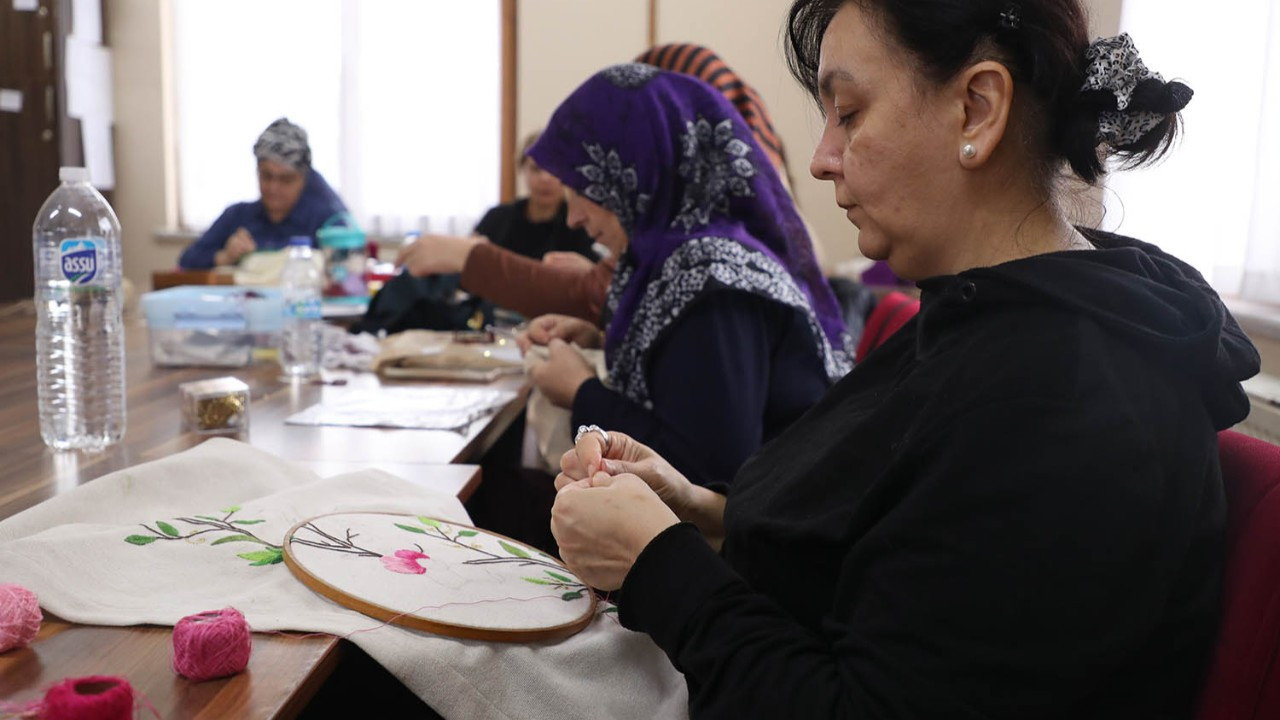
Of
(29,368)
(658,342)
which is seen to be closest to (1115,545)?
(658,342)

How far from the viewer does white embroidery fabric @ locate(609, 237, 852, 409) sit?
5.36 feet

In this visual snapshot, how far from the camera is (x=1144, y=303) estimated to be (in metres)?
0.72

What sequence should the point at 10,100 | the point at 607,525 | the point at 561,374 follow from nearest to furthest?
the point at 607,525 < the point at 561,374 < the point at 10,100

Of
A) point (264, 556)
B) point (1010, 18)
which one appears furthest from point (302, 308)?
point (1010, 18)

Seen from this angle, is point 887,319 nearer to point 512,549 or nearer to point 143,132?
point 512,549

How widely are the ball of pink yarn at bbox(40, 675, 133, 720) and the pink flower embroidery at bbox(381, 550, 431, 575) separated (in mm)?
294

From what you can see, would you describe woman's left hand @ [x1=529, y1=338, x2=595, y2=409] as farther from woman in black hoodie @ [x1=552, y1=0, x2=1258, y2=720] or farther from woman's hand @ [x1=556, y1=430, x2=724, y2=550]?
woman in black hoodie @ [x1=552, y1=0, x2=1258, y2=720]

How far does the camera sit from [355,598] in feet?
2.77

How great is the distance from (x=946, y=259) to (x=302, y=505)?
666 mm

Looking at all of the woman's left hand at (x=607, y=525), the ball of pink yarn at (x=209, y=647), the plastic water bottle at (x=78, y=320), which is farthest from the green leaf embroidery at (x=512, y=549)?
the plastic water bottle at (x=78, y=320)

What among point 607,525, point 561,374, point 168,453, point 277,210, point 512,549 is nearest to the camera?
point 607,525

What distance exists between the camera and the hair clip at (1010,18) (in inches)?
31.9

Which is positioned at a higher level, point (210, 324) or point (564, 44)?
point (564, 44)

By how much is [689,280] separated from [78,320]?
0.88 meters
